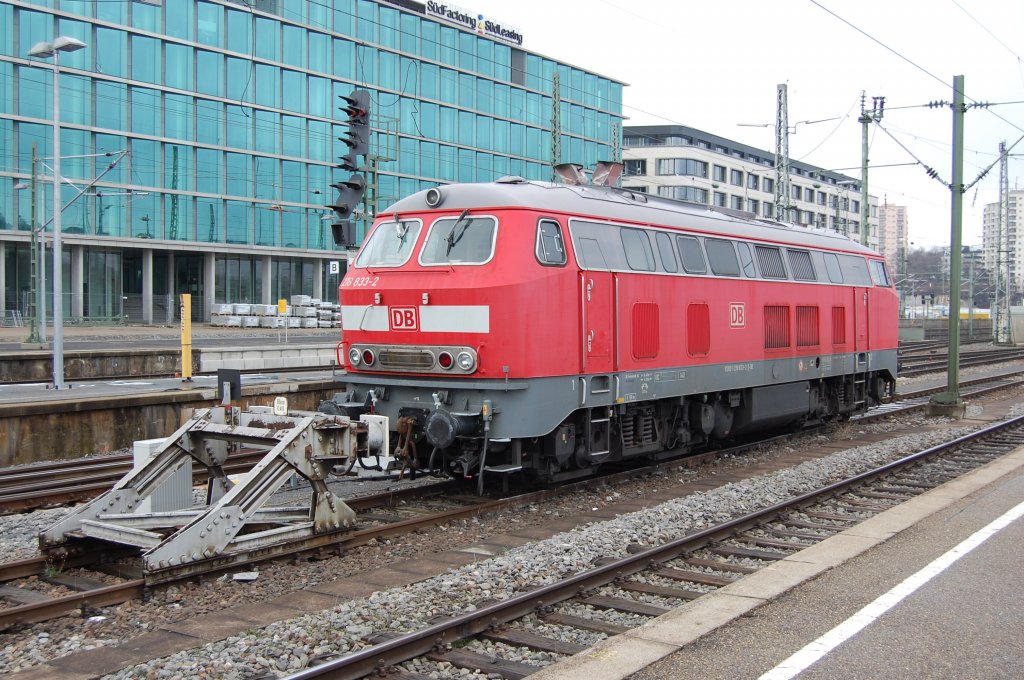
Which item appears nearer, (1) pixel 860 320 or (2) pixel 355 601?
(2) pixel 355 601

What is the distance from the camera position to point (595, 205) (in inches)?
449

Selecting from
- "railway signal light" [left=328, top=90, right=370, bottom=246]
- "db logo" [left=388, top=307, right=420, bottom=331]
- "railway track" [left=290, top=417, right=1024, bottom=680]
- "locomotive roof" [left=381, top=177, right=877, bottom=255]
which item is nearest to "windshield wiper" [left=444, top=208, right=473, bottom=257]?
"locomotive roof" [left=381, top=177, right=877, bottom=255]

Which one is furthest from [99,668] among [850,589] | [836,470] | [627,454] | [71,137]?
[71,137]

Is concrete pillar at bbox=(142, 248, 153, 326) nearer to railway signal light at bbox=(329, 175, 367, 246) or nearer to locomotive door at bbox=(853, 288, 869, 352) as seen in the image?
railway signal light at bbox=(329, 175, 367, 246)

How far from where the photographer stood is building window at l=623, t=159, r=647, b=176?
260 feet

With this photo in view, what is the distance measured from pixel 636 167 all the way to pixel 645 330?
71.6 m

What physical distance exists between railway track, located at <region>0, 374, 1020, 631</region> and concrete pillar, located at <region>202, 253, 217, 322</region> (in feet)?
144

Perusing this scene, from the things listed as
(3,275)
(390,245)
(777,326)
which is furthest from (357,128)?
(3,275)

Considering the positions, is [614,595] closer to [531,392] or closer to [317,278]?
[531,392]

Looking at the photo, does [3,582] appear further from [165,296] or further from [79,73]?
[165,296]

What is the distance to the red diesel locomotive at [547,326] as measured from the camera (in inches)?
A: 396

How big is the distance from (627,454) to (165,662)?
7.36 metres

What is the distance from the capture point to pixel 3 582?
7.65 meters

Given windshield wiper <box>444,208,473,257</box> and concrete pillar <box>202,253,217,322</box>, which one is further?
concrete pillar <box>202,253,217,322</box>
